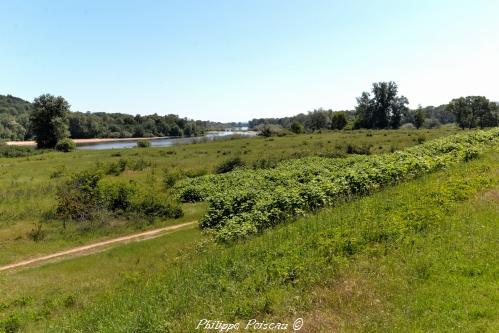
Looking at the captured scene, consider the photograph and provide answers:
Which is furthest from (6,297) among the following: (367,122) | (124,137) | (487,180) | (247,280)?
(124,137)

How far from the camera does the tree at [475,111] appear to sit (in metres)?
119

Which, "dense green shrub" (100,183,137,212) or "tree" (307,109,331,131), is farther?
"tree" (307,109,331,131)

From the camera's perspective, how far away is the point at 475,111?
12062 cm

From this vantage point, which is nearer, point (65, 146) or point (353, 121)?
point (65, 146)

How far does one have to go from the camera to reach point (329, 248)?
35.9 feet

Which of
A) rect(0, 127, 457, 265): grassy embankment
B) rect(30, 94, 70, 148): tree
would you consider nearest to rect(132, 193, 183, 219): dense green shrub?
rect(0, 127, 457, 265): grassy embankment

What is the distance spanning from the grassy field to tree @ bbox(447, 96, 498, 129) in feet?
390

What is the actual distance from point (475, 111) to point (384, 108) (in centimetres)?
2729

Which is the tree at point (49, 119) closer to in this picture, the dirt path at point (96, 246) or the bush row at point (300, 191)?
the bush row at point (300, 191)

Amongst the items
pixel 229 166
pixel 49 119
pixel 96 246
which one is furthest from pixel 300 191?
pixel 49 119

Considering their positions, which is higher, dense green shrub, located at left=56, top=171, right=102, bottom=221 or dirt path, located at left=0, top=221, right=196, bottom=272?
dense green shrub, located at left=56, top=171, right=102, bottom=221

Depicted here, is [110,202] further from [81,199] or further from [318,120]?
[318,120]

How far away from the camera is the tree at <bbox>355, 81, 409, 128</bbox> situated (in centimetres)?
13300

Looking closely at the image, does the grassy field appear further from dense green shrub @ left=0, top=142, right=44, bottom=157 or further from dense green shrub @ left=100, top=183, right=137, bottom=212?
dense green shrub @ left=0, top=142, right=44, bottom=157
